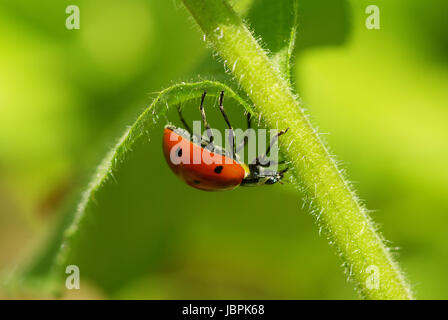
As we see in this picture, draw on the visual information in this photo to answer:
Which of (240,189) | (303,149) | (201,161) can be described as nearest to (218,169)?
(201,161)

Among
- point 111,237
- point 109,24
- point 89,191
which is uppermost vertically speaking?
point 109,24

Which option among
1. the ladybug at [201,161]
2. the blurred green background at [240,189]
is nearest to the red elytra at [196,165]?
the ladybug at [201,161]

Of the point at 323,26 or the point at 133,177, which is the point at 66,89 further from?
the point at 323,26

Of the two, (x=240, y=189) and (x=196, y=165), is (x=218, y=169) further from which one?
(x=240, y=189)

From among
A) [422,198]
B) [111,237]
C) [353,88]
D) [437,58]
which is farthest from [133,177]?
[437,58]

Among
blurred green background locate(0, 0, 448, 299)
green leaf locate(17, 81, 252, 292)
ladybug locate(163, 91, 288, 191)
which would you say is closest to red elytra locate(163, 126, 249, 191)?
ladybug locate(163, 91, 288, 191)
